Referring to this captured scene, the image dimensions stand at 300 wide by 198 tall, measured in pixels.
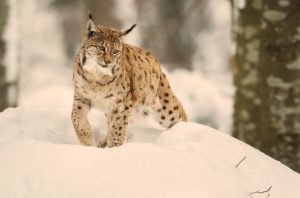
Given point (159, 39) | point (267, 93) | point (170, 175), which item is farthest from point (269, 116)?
point (159, 39)

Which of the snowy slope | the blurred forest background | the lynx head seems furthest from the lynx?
the snowy slope

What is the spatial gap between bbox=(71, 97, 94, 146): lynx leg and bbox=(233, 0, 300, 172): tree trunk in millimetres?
1312

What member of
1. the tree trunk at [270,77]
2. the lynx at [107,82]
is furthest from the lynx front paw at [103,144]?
the tree trunk at [270,77]

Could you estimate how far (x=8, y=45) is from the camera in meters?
5.95

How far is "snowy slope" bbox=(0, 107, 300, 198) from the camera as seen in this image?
156 inches

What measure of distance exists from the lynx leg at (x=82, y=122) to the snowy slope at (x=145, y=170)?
126 centimetres

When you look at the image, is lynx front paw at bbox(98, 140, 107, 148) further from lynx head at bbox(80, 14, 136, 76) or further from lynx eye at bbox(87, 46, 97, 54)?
lynx eye at bbox(87, 46, 97, 54)

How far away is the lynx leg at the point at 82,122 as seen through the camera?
634 centimetres

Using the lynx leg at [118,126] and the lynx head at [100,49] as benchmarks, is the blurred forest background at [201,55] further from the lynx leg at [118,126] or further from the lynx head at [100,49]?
the lynx leg at [118,126]

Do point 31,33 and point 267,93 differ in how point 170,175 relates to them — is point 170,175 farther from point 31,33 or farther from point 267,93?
point 31,33

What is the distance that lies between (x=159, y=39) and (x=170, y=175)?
27.6 ft

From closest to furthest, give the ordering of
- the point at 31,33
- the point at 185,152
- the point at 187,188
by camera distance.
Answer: the point at 187,188
the point at 185,152
the point at 31,33

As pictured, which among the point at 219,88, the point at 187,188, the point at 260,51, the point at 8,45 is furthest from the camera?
the point at 219,88

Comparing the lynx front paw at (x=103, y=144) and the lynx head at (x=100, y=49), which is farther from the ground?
the lynx head at (x=100, y=49)
